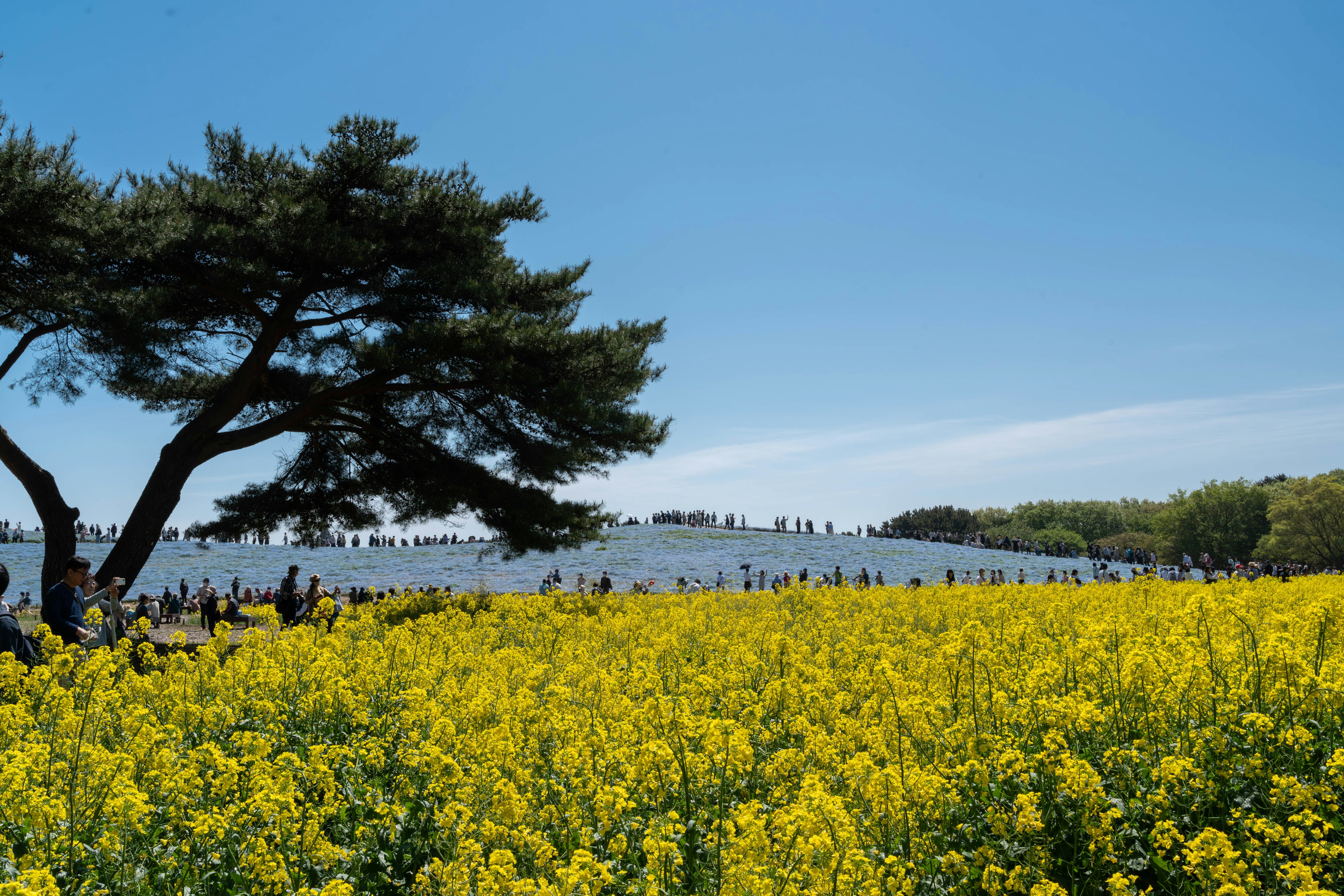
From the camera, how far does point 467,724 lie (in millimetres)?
5188

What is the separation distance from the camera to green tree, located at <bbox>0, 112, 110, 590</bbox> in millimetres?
12969

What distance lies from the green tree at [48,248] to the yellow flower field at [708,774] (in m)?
9.37

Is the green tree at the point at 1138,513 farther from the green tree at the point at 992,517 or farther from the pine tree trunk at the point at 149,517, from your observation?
the pine tree trunk at the point at 149,517

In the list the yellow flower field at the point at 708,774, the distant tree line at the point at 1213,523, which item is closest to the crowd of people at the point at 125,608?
the yellow flower field at the point at 708,774

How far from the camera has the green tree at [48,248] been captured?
1297 centimetres

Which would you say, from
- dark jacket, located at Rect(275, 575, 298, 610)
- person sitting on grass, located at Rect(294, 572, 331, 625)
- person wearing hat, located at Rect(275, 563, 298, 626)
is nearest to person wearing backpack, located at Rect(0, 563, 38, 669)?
person sitting on grass, located at Rect(294, 572, 331, 625)

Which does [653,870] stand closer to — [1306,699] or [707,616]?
[1306,699]

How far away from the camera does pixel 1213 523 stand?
236ft

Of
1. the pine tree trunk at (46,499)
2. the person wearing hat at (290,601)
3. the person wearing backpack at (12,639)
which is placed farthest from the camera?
the pine tree trunk at (46,499)

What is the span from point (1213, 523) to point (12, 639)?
8474cm

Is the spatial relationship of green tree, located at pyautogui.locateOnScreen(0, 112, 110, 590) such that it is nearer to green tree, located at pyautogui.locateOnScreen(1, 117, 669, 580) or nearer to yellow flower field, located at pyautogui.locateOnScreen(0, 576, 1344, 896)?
green tree, located at pyautogui.locateOnScreen(1, 117, 669, 580)

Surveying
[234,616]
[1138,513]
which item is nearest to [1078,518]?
[1138,513]

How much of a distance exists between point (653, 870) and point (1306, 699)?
4024 mm

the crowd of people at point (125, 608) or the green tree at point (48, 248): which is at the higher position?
the green tree at point (48, 248)
